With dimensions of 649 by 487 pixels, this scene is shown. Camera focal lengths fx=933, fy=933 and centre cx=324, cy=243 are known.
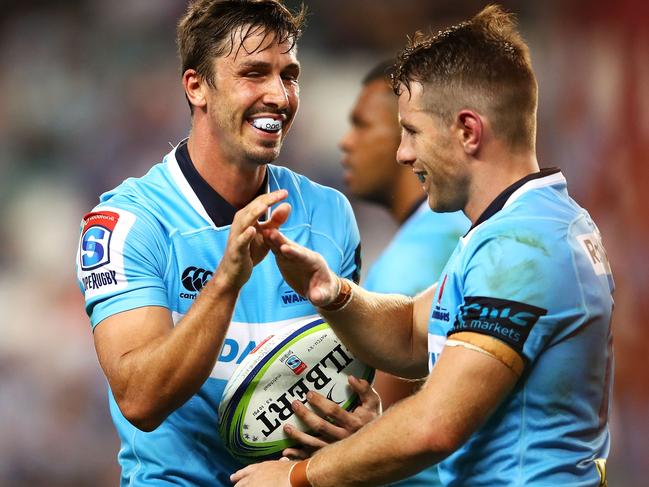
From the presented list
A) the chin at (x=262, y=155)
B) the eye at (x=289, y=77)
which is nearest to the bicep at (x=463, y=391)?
the chin at (x=262, y=155)

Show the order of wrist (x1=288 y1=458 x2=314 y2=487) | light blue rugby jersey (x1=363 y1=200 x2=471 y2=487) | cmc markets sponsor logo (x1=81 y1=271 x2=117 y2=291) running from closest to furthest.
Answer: wrist (x1=288 y1=458 x2=314 y2=487) < cmc markets sponsor logo (x1=81 y1=271 x2=117 y2=291) < light blue rugby jersey (x1=363 y1=200 x2=471 y2=487)

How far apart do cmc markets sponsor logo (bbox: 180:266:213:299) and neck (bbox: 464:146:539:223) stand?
0.88 m

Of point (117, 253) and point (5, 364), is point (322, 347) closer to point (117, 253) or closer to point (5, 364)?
point (117, 253)

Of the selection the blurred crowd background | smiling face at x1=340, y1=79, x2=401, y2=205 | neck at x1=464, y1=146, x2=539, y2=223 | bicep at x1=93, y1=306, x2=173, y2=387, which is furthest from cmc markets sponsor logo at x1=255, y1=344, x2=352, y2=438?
the blurred crowd background

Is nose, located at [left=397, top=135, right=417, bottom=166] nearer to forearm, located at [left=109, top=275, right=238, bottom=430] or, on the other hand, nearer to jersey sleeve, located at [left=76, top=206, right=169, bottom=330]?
forearm, located at [left=109, top=275, right=238, bottom=430]

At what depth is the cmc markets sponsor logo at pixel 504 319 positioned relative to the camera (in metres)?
2.29

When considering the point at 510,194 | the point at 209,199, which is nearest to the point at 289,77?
the point at 209,199

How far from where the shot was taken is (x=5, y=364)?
21.9ft

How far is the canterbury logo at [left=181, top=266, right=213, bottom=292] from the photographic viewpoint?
114 inches

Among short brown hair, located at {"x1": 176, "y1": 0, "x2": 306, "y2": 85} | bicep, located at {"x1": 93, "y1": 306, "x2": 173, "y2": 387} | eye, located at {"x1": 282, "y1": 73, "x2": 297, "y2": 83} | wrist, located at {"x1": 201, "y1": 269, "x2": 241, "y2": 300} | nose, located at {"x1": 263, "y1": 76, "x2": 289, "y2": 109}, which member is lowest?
bicep, located at {"x1": 93, "y1": 306, "x2": 173, "y2": 387}

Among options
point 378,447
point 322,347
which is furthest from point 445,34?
point 378,447

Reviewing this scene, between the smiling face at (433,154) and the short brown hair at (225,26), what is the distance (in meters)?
0.58

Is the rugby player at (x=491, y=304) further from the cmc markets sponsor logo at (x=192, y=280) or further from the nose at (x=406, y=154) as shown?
the cmc markets sponsor logo at (x=192, y=280)

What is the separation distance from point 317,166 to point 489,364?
5178 mm
